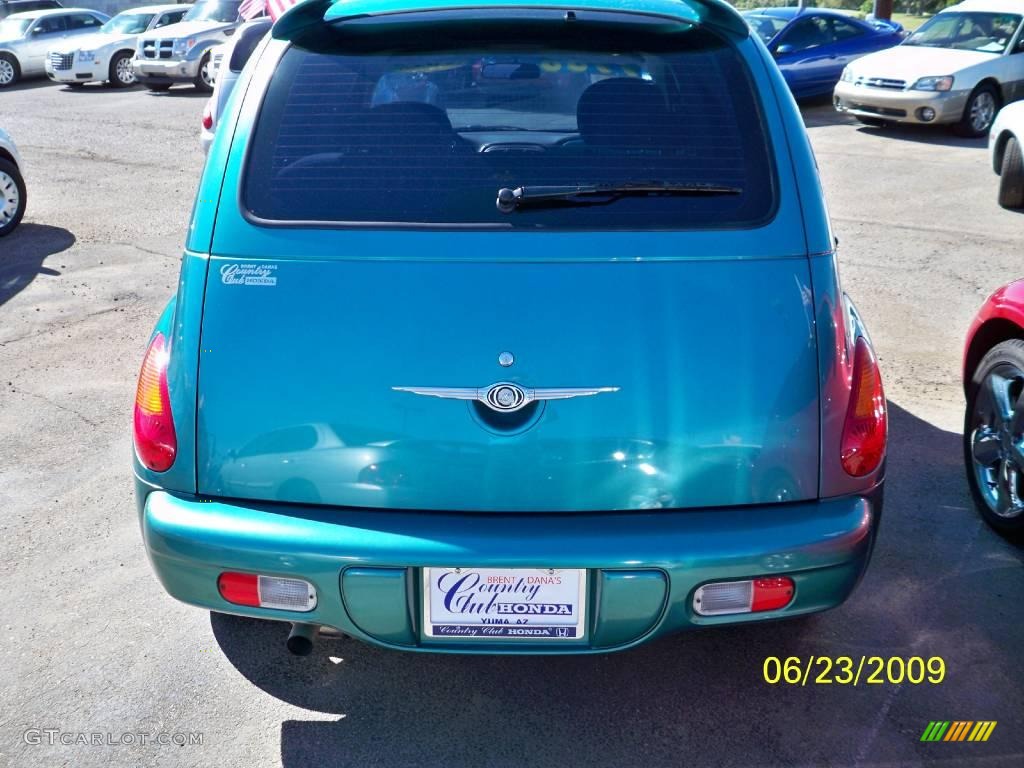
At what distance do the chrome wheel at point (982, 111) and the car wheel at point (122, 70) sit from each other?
1532 centimetres

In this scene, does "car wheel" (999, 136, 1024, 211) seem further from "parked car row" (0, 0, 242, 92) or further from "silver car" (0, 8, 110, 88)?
"silver car" (0, 8, 110, 88)

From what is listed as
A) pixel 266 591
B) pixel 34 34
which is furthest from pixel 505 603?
pixel 34 34

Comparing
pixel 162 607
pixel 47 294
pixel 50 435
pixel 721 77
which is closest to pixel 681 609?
pixel 721 77

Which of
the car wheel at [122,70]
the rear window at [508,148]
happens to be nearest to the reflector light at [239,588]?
the rear window at [508,148]

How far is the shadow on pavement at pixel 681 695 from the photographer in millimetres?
2770

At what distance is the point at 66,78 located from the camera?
799 inches

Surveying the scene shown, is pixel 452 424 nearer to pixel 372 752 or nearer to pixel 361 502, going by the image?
pixel 361 502

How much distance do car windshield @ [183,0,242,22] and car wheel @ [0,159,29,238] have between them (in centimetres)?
1237

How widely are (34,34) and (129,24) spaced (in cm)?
248

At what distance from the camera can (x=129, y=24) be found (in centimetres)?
2139

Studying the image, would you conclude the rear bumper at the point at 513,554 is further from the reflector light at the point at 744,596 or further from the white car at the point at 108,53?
the white car at the point at 108,53

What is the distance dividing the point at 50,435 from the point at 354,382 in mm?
2976

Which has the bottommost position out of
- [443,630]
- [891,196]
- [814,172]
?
[891,196]

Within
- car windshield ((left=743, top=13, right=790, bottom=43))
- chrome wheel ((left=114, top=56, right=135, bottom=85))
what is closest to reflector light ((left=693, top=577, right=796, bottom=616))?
car windshield ((left=743, top=13, right=790, bottom=43))
